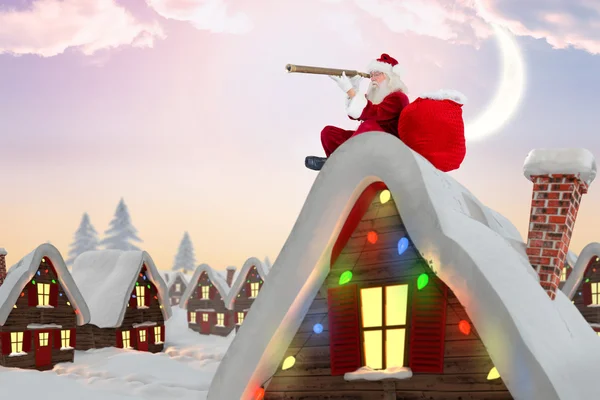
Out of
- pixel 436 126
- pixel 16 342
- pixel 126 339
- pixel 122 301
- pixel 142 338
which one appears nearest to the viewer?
pixel 436 126

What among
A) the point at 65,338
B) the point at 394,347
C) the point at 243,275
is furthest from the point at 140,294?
the point at 394,347

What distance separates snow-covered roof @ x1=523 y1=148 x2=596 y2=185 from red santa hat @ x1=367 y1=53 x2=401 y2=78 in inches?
62.4

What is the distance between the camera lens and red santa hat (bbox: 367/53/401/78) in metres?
5.68

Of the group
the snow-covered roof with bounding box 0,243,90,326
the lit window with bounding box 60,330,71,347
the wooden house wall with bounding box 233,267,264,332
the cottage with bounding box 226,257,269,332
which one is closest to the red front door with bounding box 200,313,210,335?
the cottage with bounding box 226,257,269,332

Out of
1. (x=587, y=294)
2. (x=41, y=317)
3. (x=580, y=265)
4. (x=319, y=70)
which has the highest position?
(x=319, y=70)

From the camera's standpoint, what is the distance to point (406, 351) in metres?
4.62

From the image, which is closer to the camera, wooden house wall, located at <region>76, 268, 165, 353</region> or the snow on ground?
the snow on ground

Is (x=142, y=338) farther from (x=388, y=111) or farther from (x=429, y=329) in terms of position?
(x=429, y=329)

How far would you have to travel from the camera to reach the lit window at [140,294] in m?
26.8

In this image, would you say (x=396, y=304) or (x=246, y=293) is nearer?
(x=396, y=304)

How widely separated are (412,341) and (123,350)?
2276 cm

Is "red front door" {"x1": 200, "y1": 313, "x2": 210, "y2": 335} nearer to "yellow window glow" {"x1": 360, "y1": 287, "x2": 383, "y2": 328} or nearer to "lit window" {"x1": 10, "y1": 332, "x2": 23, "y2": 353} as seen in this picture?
"lit window" {"x1": 10, "y1": 332, "x2": 23, "y2": 353}

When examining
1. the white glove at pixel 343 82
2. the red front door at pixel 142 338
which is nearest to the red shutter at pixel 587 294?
the white glove at pixel 343 82

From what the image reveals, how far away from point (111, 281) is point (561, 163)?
80.5 feet
